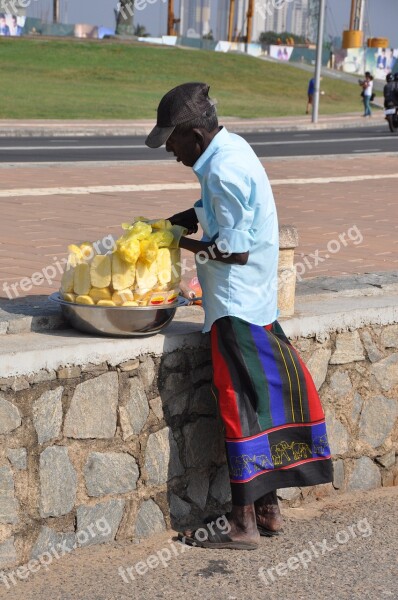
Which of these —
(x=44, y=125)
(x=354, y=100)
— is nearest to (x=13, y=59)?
(x=354, y=100)

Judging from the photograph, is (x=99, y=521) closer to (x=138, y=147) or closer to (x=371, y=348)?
(x=371, y=348)

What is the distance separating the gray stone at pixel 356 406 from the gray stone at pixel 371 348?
0.63 ft

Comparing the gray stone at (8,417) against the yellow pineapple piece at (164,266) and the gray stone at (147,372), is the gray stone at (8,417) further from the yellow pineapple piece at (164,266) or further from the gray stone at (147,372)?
the yellow pineapple piece at (164,266)

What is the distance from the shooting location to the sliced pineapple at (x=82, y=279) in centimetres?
435

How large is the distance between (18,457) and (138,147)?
16.8 m

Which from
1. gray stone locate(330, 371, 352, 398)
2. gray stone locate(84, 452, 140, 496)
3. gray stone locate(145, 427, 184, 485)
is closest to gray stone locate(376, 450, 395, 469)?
gray stone locate(330, 371, 352, 398)

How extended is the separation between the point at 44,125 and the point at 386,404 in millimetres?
21619

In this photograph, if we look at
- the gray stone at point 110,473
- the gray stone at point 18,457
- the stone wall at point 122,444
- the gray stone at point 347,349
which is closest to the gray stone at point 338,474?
the stone wall at point 122,444

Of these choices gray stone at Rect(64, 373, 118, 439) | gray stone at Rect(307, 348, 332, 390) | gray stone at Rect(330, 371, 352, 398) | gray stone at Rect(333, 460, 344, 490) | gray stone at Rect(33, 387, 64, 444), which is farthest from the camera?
gray stone at Rect(333, 460, 344, 490)

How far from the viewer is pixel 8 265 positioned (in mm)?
6250

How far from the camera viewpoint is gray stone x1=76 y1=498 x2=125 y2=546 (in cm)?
432

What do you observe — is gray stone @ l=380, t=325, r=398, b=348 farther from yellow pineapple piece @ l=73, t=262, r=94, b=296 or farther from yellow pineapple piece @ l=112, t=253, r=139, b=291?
yellow pineapple piece @ l=73, t=262, r=94, b=296

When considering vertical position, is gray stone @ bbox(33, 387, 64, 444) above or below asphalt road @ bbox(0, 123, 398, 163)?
above

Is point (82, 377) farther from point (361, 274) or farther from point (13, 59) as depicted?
point (13, 59)
